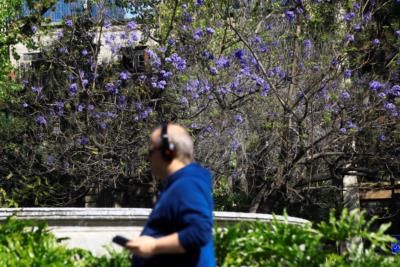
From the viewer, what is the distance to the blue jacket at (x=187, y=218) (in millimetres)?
3691

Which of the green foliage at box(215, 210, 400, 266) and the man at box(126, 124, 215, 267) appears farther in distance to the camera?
the green foliage at box(215, 210, 400, 266)

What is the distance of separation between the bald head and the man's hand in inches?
17.5

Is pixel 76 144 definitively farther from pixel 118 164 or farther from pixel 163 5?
pixel 163 5

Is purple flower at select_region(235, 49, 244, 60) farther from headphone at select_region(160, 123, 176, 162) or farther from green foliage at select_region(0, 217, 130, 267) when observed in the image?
headphone at select_region(160, 123, 176, 162)

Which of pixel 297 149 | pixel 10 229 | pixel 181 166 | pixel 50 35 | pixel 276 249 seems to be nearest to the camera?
pixel 181 166

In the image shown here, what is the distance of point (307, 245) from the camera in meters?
5.58

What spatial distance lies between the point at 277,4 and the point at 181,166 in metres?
12.3

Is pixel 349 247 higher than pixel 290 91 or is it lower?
lower

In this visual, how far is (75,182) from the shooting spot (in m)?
16.2

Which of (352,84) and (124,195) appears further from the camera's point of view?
(124,195)

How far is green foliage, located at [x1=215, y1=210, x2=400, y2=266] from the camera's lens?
18.0 ft

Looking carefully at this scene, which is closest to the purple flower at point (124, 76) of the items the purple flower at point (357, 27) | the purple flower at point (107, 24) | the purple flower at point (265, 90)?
the purple flower at point (107, 24)

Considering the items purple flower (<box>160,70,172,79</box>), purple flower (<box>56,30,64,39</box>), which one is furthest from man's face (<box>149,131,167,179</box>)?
purple flower (<box>56,30,64,39</box>)

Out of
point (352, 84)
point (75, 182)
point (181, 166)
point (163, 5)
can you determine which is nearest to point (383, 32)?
point (352, 84)
